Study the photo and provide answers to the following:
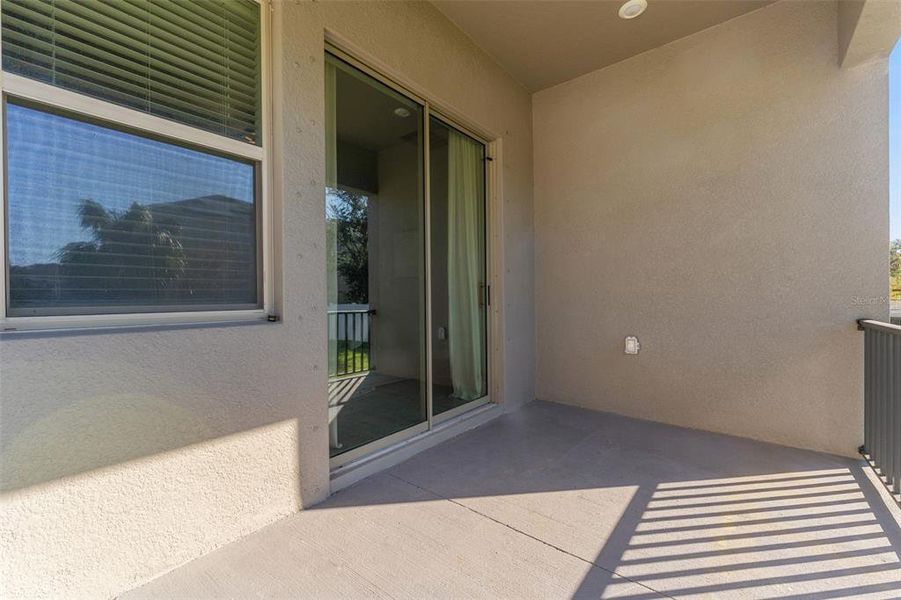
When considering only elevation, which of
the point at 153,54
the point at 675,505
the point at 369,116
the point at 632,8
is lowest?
the point at 675,505

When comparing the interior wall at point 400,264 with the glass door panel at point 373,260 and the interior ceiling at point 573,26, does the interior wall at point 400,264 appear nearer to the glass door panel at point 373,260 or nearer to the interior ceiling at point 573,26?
the glass door panel at point 373,260

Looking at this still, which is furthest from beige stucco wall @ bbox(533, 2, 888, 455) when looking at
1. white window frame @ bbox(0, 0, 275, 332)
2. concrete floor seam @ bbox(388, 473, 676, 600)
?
white window frame @ bbox(0, 0, 275, 332)

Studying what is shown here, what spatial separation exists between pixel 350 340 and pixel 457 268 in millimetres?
1115

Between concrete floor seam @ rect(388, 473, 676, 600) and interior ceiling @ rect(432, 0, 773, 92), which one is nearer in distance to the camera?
Result: concrete floor seam @ rect(388, 473, 676, 600)

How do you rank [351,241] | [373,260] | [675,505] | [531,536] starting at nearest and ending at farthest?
1. [531,536]
2. [675,505]
3. [351,241]
4. [373,260]

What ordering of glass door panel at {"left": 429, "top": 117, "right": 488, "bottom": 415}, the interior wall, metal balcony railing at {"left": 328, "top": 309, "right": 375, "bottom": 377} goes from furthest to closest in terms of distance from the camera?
glass door panel at {"left": 429, "top": 117, "right": 488, "bottom": 415} < the interior wall < metal balcony railing at {"left": 328, "top": 309, "right": 375, "bottom": 377}

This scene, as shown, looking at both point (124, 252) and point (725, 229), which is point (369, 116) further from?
point (725, 229)

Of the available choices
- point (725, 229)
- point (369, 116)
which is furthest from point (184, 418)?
point (725, 229)

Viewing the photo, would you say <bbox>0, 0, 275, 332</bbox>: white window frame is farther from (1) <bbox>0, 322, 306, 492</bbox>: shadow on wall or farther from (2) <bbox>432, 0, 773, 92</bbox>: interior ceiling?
(2) <bbox>432, 0, 773, 92</bbox>: interior ceiling

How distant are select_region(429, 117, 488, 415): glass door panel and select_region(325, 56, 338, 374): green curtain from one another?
2.66ft

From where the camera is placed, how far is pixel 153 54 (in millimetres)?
1450

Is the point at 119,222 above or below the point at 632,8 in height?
below

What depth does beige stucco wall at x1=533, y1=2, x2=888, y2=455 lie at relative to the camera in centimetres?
239

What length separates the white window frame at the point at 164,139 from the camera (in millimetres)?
1155
